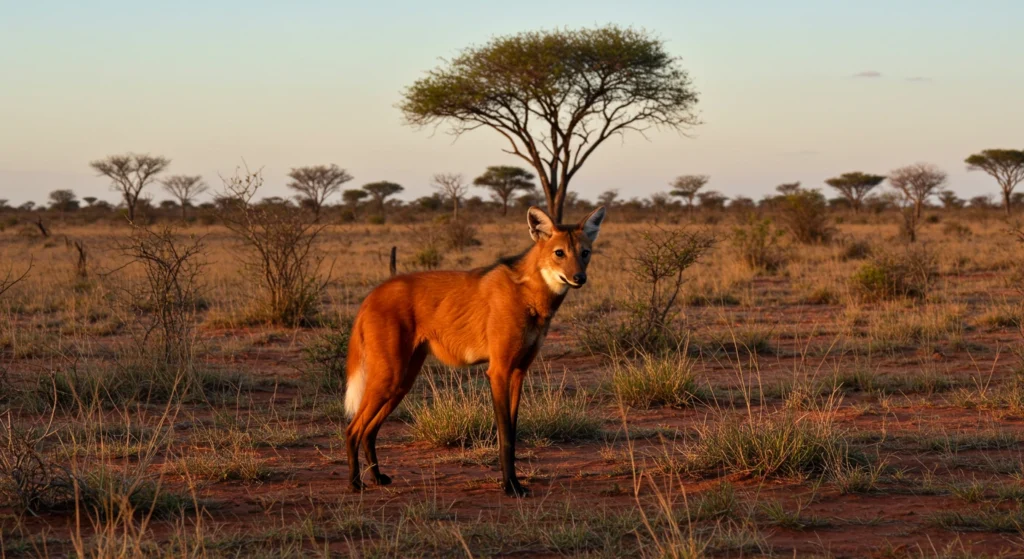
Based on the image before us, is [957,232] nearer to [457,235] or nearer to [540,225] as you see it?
[457,235]

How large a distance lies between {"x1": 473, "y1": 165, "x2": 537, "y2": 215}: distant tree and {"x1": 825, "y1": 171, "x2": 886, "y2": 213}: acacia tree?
19.6m

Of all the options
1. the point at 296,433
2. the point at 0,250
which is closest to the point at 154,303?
the point at 296,433

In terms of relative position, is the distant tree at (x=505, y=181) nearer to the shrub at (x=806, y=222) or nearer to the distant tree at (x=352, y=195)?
the distant tree at (x=352, y=195)

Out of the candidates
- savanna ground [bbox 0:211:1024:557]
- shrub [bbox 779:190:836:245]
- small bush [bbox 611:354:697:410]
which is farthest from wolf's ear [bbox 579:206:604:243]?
shrub [bbox 779:190:836:245]

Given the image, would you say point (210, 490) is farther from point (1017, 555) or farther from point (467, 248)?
point (467, 248)

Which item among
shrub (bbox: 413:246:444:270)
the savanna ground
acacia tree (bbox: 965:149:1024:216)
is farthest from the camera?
acacia tree (bbox: 965:149:1024:216)

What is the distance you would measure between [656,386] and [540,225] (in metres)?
2.86

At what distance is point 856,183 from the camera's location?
57.6 meters

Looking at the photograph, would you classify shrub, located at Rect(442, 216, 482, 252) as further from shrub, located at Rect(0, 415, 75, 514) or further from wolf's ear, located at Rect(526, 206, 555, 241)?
shrub, located at Rect(0, 415, 75, 514)

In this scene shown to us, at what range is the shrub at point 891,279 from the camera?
13.3m

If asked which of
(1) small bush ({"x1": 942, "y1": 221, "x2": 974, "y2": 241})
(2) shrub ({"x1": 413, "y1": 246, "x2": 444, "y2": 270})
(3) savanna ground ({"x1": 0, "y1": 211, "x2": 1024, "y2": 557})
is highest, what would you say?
(1) small bush ({"x1": 942, "y1": 221, "x2": 974, "y2": 241})

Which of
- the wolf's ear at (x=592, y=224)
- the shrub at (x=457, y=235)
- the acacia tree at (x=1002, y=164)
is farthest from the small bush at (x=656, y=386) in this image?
the acacia tree at (x=1002, y=164)

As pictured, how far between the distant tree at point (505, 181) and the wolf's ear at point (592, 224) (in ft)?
165

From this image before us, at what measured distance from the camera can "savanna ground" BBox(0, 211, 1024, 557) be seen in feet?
13.0
